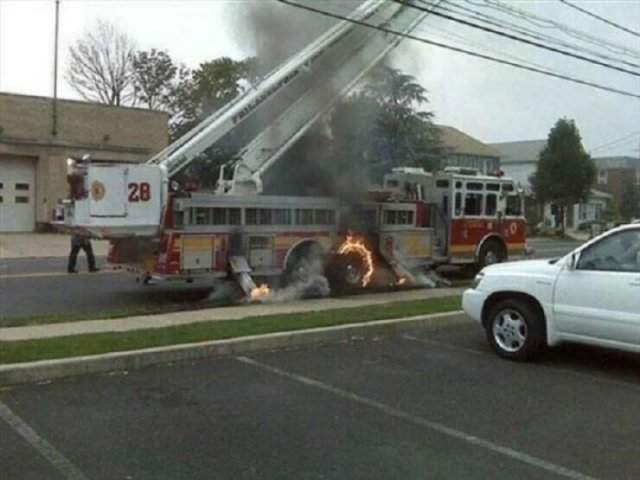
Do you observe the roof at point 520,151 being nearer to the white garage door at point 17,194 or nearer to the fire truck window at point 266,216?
the white garage door at point 17,194

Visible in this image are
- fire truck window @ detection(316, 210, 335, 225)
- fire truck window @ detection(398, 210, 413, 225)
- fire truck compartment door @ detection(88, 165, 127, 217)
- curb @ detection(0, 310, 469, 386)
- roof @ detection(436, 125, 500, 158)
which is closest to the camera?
curb @ detection(0, 310, 469, 386)

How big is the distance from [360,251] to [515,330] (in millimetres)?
5781

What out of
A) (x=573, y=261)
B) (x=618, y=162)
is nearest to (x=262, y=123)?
(x=573, y=261)

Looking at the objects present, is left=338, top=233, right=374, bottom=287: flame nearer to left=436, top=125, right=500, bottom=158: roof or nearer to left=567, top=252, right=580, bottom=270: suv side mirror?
left=567, top=252, right=580, bottom=270: suv side mirror

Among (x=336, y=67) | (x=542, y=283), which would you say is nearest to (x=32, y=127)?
(x=336, y=67)

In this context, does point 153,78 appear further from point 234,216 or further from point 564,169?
point 234,216

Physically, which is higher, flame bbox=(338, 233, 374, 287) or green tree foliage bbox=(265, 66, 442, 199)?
green tree foliage bbox=(265, 66, 442, 199)

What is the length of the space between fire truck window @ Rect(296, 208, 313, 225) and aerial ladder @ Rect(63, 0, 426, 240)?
2.77 feet

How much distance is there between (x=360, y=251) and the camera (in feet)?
43.1

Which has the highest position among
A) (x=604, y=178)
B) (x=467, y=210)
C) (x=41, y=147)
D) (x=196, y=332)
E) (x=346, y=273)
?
(x=604, y=178)

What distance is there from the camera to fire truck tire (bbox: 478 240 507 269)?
50.9 feet

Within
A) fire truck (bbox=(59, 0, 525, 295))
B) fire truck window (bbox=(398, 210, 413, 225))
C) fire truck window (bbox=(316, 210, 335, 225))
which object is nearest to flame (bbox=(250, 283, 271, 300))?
fire truck (bbox=(59, 0, 525, 295))

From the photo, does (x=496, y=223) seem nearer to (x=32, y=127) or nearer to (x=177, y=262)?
(x=177, y=262)

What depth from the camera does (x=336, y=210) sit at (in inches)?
504
